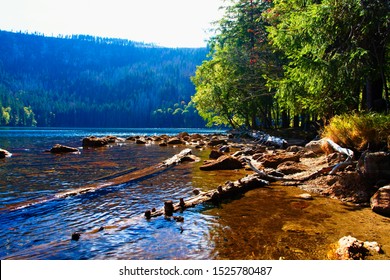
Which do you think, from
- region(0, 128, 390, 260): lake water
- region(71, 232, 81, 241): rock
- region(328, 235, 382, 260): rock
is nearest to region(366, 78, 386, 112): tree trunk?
region(0, 128, 390, 260): lake water

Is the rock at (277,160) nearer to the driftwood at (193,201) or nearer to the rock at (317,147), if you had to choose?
the rock at (317,147)

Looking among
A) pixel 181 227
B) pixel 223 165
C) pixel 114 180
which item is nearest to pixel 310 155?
pixel 223 165

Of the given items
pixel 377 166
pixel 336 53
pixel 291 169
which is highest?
pixel 336 53

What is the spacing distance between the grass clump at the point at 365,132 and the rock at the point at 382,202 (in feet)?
7.67

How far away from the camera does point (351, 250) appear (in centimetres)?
431

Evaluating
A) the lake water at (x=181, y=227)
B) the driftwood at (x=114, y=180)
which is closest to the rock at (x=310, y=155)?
the lake water at (x=181, y=227)

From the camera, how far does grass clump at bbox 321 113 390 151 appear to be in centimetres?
866

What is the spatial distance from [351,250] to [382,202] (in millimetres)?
2572

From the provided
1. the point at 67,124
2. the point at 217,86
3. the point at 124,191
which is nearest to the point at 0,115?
the point at 67,124

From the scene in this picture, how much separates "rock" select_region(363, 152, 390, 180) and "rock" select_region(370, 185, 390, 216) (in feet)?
3.03

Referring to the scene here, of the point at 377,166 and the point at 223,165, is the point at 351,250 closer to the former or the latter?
the point at 377,166

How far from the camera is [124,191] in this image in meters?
9.34

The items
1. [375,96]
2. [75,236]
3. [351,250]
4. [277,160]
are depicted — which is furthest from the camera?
[375,96]

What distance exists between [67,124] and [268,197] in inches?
8130
